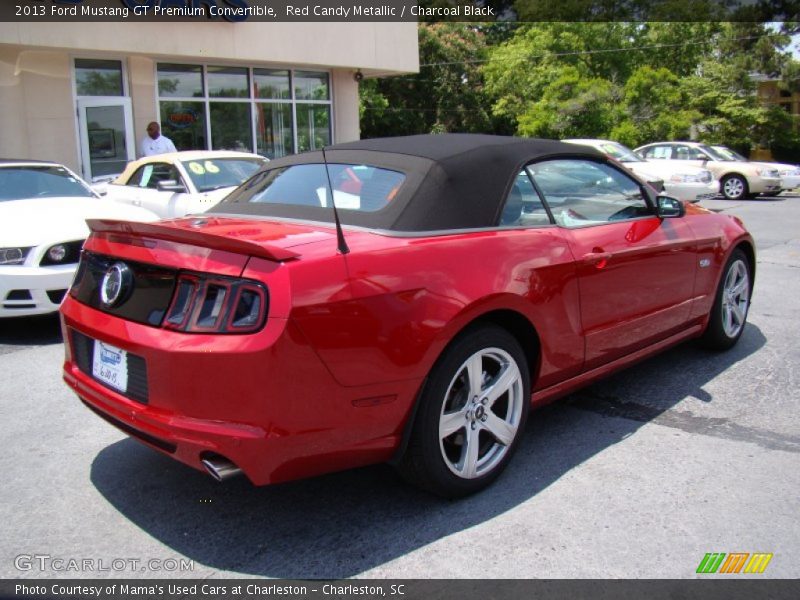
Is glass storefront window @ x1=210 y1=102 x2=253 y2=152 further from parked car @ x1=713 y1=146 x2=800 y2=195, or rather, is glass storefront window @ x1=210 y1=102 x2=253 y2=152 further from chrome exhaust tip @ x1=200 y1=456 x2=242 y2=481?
chrome exhaust tip @ x1=200 y1=456 x2=242 y2=481

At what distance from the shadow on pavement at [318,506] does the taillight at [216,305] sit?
91cm

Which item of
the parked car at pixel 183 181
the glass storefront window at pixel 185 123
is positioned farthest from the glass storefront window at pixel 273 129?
the parked car at pixel 183 181

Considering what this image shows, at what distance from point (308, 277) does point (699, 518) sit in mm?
1931

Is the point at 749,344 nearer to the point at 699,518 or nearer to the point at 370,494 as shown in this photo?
the point at 699,518

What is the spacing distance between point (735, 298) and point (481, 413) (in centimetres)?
301

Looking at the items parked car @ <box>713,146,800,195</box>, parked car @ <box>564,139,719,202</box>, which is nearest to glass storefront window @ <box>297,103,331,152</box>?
parked car @ <box>564,139,719,202</box>

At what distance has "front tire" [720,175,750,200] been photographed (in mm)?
19438

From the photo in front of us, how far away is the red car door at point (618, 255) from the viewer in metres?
3.88

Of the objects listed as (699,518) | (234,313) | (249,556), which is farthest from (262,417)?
(699,518)

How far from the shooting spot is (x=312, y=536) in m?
3.04

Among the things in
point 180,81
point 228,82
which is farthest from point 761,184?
point 180,81

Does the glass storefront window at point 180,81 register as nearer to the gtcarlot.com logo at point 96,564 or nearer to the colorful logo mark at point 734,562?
the gtcarlot.com logo at point 96,564

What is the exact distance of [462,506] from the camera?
10.7ft

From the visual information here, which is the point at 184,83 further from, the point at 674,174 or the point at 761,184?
the point at 761,184
